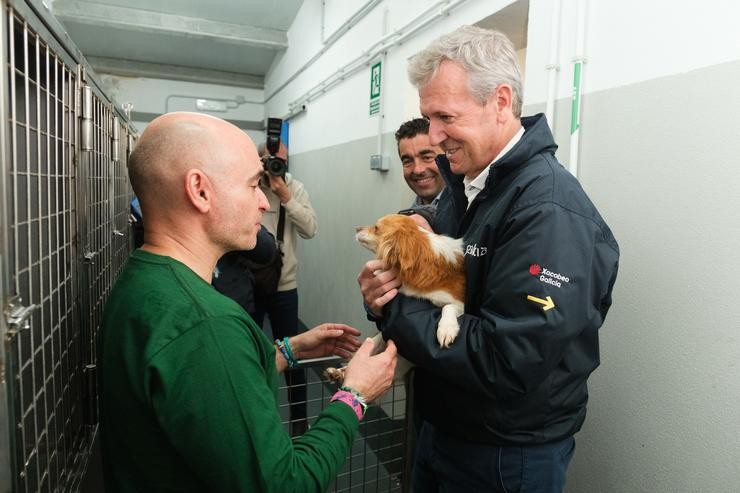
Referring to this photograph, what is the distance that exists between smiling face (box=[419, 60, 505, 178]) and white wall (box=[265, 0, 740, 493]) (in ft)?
1.94

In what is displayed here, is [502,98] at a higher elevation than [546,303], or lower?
higher

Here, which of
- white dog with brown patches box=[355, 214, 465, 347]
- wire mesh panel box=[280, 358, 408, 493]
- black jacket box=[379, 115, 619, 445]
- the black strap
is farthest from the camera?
the black strap

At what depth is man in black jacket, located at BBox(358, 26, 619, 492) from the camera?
1.00 meters

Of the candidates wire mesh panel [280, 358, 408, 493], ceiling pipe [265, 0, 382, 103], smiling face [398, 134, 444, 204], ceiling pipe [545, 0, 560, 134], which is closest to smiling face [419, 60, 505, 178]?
ceiling pipe [545, 0, 560, 134]

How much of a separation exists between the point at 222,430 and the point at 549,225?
30.6 inches

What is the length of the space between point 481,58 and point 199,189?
791 mm

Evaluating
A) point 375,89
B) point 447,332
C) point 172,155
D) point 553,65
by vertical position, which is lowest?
point 447,332

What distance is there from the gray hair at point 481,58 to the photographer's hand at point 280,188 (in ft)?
6.23

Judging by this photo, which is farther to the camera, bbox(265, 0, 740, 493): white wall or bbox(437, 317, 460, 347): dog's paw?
bbox(265, 0, 740, 493): white wall

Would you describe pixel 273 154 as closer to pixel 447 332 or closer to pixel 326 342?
pixel 326 342

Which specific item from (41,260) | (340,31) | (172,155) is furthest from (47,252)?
(340,31)

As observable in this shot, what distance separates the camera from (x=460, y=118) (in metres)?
1.24

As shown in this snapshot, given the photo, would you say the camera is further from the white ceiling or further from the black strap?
the white ceiling

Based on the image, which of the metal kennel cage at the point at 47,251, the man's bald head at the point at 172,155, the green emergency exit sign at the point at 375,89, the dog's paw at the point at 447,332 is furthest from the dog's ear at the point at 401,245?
the green emergency exit sign at the point at 375,89
